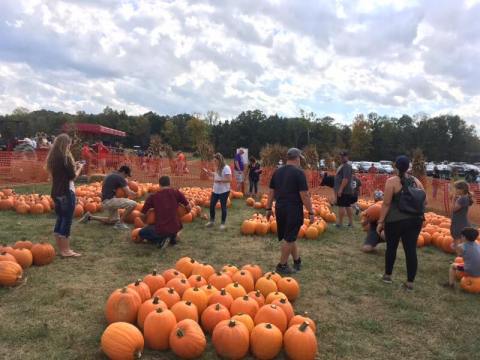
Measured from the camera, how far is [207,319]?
4.28 meters

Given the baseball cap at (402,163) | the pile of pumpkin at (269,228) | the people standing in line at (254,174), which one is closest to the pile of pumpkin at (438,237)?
the pile of pumpkin at (269,228)

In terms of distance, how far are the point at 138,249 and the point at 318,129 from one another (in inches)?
3201

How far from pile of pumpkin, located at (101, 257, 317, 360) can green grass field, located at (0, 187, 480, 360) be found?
199mm

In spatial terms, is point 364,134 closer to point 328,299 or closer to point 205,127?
point 205,127

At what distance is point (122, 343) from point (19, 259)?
118 inches

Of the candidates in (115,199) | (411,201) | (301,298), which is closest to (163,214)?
(115,199)

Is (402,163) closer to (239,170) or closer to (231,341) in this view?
(231,341)

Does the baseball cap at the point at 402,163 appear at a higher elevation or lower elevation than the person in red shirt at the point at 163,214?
higher

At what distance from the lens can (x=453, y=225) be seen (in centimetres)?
753

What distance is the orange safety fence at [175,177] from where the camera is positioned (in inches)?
648

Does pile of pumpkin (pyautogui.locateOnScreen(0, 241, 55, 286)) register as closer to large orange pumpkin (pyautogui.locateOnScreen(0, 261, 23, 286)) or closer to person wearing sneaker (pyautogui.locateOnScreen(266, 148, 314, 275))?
large orange pumpkin (pyautogui.locateOnScreen(0, 261, 23, 286))

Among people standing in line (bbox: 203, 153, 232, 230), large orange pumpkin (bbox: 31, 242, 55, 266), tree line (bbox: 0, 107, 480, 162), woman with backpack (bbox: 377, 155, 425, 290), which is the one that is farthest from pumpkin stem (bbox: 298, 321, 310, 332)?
tree line (bbox: 0, 107, 480, 162)

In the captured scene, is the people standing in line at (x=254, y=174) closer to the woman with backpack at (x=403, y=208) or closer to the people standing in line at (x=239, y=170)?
the people standing in line at (x=239, y=170)

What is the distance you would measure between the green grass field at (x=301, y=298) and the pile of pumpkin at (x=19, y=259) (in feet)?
0.48
